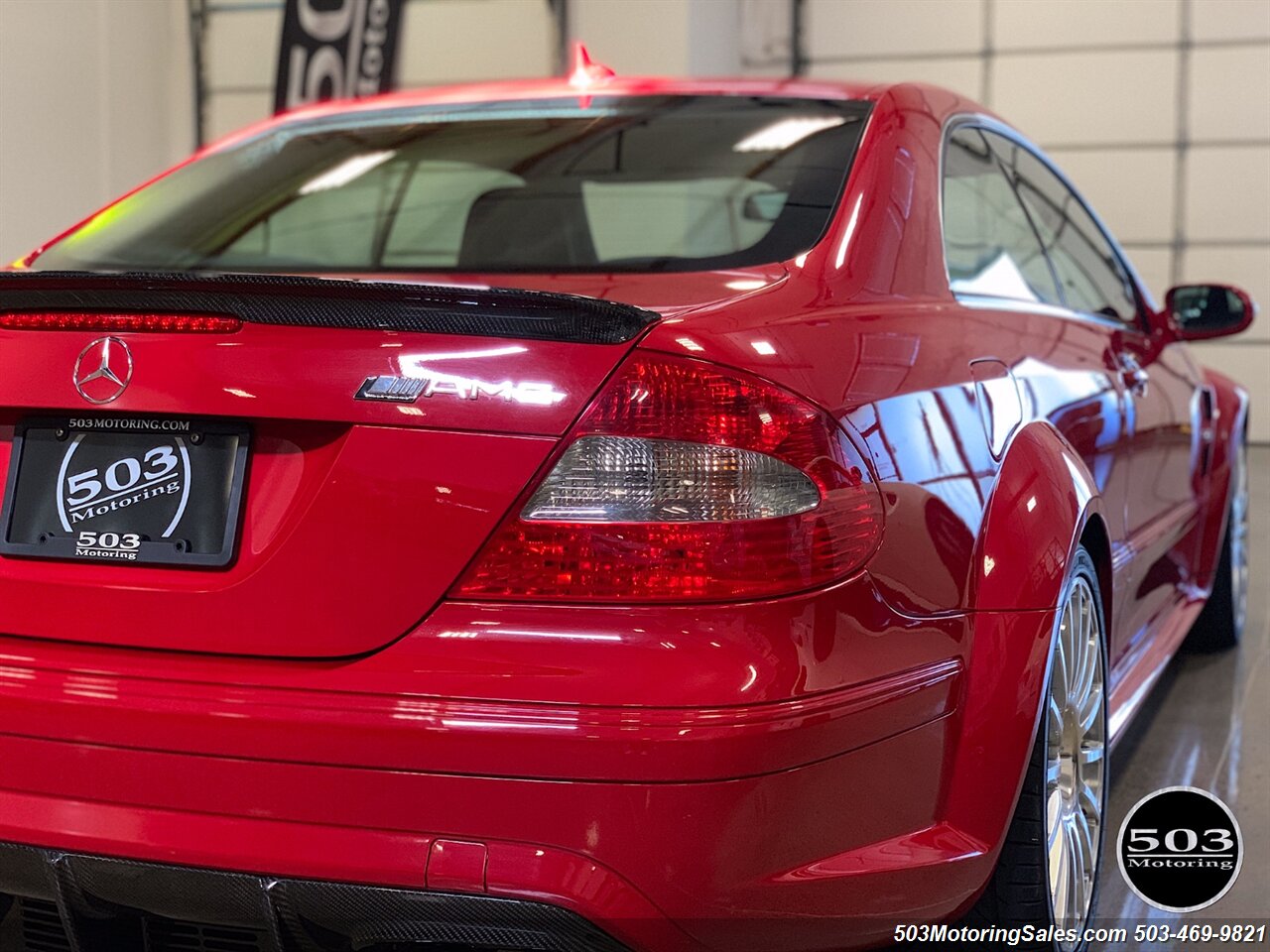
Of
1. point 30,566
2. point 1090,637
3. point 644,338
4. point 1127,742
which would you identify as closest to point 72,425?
point 30,566

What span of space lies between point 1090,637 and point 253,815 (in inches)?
46.4

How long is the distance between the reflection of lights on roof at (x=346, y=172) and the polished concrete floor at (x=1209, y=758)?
1623 millimetres

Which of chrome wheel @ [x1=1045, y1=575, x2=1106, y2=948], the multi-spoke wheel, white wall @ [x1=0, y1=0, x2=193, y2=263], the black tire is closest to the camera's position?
the black tire

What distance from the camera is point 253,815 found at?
1.29 meters

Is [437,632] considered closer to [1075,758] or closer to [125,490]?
[125,490]

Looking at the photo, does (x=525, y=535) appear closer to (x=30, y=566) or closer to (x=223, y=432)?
(x=223, y=432)

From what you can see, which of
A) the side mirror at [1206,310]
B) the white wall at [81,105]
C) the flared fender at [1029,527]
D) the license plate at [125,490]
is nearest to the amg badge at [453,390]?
the license plate at [125,490]

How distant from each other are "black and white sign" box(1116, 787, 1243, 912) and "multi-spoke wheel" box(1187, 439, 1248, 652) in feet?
4.90

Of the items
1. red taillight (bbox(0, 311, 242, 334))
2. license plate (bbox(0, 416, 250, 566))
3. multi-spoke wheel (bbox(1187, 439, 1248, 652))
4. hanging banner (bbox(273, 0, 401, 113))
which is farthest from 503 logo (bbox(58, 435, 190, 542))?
hanging banner (bbox(273, 0, 401, 113))

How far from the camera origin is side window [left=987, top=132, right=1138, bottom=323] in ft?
8.45

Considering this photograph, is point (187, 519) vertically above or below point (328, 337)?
below

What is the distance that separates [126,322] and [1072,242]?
1.97 meters

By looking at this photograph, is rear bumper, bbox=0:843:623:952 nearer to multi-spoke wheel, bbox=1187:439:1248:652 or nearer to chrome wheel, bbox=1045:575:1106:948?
chrome wheel, bbox=1045:575:1106:948

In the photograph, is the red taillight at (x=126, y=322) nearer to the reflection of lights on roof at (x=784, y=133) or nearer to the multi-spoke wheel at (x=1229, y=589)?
the reflection of lights on roof at (x=784, y=133)
